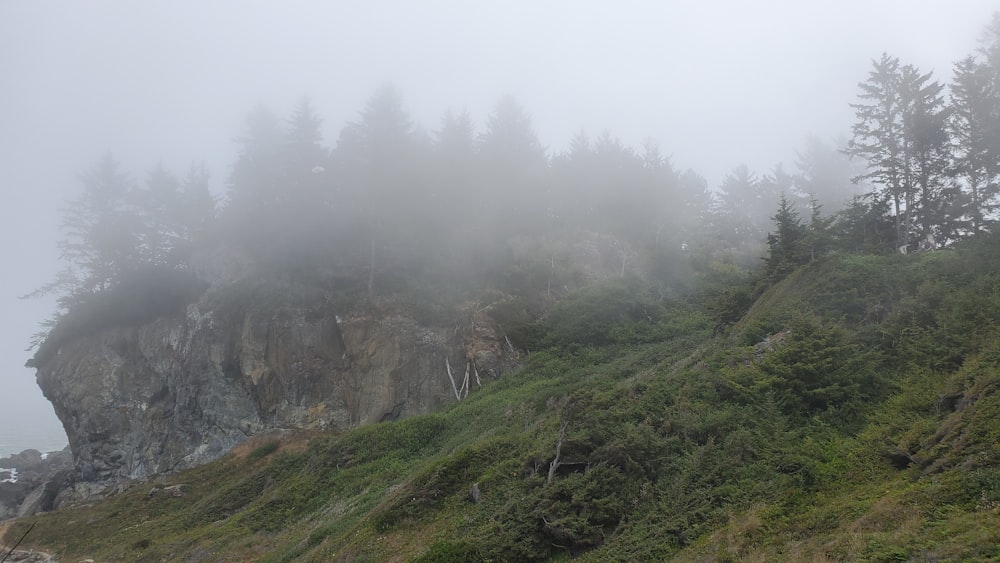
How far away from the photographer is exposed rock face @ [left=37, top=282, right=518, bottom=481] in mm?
34938

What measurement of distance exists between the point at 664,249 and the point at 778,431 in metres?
34.0

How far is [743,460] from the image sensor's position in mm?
11367

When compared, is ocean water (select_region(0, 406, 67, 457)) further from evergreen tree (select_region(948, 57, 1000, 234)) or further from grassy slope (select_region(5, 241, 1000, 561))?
evergreen tree (select_region(948, 57, 1000, 234))

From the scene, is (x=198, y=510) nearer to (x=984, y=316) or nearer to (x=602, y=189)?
(x=984, y=316)

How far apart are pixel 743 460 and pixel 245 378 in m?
34.9

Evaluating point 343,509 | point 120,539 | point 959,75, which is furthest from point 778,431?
point 120,539

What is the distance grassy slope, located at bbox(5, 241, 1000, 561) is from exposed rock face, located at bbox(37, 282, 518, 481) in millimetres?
10544

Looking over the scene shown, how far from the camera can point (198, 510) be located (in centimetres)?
2578

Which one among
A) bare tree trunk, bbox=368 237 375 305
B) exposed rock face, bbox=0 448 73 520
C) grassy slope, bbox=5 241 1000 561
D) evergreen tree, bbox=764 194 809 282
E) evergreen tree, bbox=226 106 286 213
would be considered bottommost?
exposed rock face, bbox=0 448 73 520

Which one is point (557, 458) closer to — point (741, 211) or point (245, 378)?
point (245, 378)

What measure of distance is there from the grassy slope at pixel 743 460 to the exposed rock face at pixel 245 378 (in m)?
10.5

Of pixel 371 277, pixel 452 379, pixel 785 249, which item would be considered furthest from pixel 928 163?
pixel 371 277

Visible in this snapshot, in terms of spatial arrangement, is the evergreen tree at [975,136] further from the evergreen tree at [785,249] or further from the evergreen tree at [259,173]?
the evergreen tree at [259,173]

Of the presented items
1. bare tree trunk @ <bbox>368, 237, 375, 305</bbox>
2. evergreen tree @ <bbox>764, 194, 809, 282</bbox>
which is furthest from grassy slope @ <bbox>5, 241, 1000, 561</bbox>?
bare tree trunk @ <bbox>368, 237, 375, 305</bbox>
